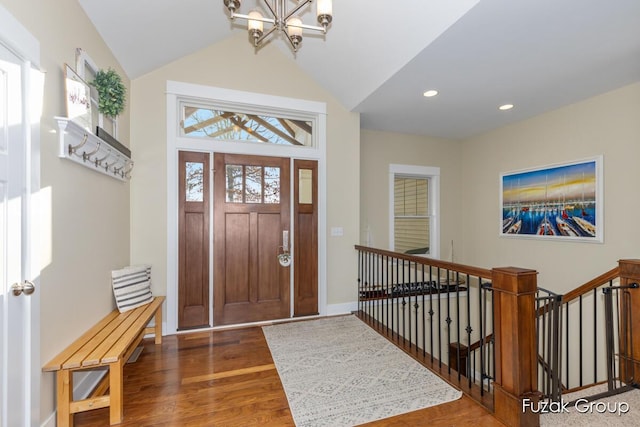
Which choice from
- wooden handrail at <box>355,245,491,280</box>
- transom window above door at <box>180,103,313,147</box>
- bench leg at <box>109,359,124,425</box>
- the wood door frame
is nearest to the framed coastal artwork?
wooden handrail at <box>355,245,491,280</box>

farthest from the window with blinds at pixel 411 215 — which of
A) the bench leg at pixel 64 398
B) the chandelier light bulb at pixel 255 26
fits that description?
the bench leg at pixel 64 398

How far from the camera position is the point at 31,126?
1.61 m

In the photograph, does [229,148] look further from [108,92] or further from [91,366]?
[91,366]

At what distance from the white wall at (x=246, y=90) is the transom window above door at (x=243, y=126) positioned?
0.27m

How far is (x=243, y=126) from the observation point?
363cm

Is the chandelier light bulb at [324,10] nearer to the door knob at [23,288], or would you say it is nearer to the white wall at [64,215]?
the white wall at [64,215]

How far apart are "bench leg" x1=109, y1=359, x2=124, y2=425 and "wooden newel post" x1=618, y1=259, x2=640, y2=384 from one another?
3.60 m

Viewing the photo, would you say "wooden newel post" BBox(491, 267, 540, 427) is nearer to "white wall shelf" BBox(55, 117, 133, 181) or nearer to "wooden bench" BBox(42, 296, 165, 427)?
"wooden bench" BBox(42, 296, 165, 427)

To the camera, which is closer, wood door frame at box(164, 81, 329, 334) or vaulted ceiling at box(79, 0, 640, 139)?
vaulted ceiling at box(79, 0, 640, 139)

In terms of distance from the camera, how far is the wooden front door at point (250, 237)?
3465 mm

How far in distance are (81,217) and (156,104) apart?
1662 mm

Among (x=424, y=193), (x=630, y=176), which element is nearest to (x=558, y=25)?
(x=630, y=176)

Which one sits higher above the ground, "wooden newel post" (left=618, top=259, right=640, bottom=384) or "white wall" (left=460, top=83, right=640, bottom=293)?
"white wall" (left=460, top=83, right=640, bottom=293)

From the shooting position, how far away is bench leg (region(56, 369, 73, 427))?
174cm
